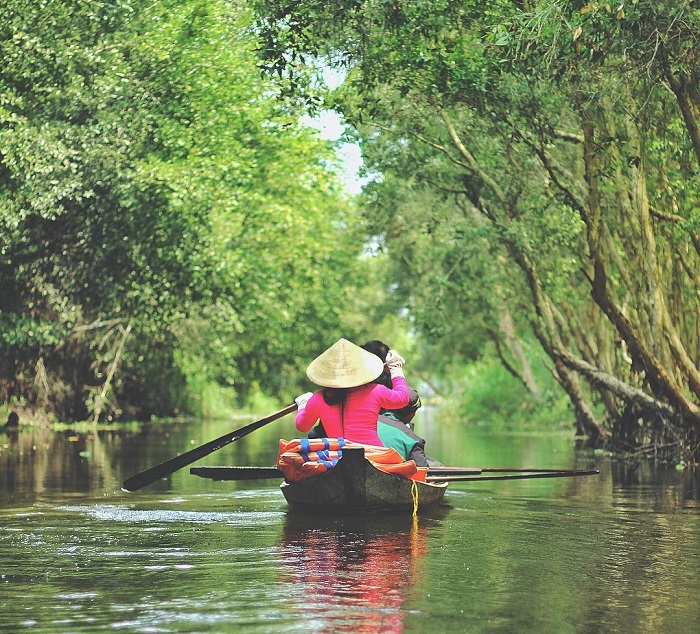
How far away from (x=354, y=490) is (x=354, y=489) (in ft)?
0.06

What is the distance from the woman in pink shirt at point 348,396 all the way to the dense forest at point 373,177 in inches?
141

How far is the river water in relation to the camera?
779 centimetres

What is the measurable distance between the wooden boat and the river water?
0.18 meters

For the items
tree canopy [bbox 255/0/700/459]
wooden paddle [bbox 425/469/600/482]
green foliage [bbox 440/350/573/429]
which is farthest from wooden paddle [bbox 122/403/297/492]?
green foliage [bbox 440/350/573/429]

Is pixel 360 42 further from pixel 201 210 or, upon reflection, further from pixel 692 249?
pixel 201 210

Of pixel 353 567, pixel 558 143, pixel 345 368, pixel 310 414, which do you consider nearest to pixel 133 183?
pixel 558 143

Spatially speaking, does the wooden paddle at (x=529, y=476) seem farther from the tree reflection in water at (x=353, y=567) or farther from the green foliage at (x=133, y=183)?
Result: the green foliage at (x=133, y=183)

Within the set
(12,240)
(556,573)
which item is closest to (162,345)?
(12,240)

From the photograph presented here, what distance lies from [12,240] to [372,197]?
9.17m

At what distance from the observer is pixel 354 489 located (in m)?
12.9

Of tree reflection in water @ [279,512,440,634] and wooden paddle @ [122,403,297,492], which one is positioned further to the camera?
wooden paddle @ [122,403,297,492]

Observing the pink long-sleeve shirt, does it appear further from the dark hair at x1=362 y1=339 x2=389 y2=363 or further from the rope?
the dark hair at x1=362 y1=339 x2=389 y2=363

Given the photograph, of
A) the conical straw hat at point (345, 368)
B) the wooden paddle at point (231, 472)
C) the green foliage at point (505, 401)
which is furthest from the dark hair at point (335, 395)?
the green foliage at point (505, 401)

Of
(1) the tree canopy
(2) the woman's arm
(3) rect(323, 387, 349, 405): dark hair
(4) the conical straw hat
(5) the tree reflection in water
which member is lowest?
(5) the tree reflection in water
